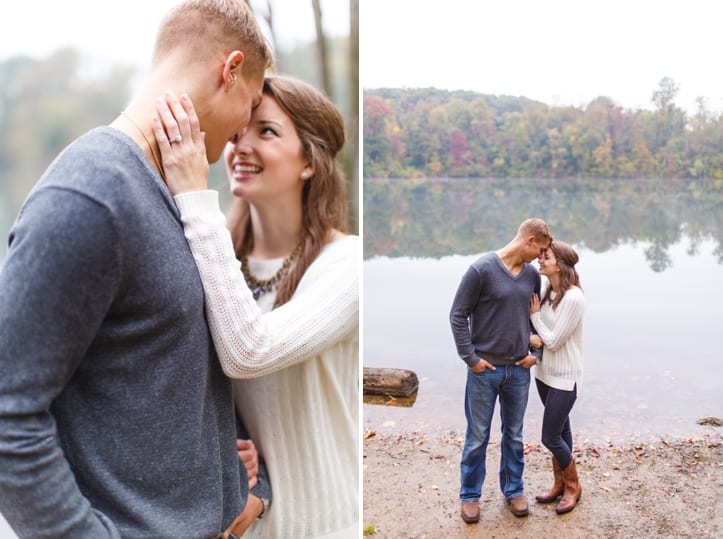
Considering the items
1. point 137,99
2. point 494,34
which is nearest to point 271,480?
point 137,99

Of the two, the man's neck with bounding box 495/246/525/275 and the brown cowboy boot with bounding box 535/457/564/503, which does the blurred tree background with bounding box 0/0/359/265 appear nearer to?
the man's neck with bounding box 495/246/525/275

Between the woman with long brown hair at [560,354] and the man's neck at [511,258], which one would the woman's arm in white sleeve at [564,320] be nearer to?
the woman with long brown hair at [560,354]

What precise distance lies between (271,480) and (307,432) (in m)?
0.12

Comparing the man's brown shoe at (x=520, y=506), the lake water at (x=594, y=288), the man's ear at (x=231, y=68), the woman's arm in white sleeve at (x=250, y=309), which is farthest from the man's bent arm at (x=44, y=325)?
the man's brown shoe at (x=520, y=506)

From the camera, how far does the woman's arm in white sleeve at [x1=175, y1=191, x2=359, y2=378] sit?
0.96 meters

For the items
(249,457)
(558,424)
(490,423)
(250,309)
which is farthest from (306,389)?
(558,424)

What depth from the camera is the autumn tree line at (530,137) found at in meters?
1.59

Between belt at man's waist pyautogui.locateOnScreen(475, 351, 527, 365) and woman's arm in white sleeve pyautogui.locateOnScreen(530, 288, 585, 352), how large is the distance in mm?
74

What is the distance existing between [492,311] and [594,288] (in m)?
0.25

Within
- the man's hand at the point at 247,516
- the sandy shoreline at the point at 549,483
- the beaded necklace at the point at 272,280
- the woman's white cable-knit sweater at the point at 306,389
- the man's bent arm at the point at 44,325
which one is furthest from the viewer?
the sandy shoreline at the point at 549,483

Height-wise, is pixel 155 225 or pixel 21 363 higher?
pixel 155 225

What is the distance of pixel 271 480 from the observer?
1.33 meters

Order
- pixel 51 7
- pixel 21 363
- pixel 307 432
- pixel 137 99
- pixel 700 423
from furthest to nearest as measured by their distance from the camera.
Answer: pixel 700 423 → pixel 307 432 → pixel 51 7 → pixel 137 99 → pixel 21 363

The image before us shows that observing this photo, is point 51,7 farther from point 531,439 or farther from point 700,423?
point 700,423
